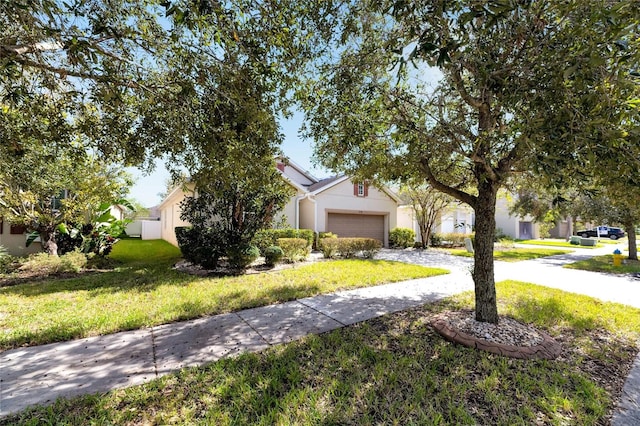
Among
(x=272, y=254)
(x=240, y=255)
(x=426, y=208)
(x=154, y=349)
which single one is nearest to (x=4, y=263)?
(x=240, y=255)

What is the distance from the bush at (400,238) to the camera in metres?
19.5

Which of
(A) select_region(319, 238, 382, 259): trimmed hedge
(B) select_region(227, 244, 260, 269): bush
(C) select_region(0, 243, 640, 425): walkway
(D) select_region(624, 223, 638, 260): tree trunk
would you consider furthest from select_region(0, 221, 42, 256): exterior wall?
(D) select_region(624, 223, 638, 260): tree trunk

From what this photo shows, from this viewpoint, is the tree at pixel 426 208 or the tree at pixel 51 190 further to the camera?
the tree at pixel 426 208

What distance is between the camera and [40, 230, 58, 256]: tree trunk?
418 inches

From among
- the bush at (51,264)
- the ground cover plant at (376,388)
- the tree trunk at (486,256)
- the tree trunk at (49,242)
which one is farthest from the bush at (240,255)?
the tree trunk at (49,242)

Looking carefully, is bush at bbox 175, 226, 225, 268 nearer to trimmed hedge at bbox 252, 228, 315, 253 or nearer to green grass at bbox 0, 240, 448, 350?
green grass at bbox 0, 240, 448, 350

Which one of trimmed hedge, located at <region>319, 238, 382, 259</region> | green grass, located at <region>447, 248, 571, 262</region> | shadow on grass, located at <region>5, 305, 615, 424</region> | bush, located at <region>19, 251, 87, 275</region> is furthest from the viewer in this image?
green grass, located at <region>447, 248, 571, 262</region>

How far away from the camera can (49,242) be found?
10.7 metres

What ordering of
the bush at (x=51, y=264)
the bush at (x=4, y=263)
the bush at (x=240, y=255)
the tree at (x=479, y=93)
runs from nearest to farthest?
the tree at (x=479, y=93) → the bush at (x=4, y=263) → the bush at (x=51, y=264) → the bush at (x=240, y=255)

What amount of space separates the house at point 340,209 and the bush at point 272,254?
17.1ft

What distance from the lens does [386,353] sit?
381 centimetres

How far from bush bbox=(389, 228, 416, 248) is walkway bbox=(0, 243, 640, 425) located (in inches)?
494

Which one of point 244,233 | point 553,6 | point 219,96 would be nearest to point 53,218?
point 244,233

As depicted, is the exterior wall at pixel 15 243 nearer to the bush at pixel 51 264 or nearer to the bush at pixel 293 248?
the bush at pixel 51 264
